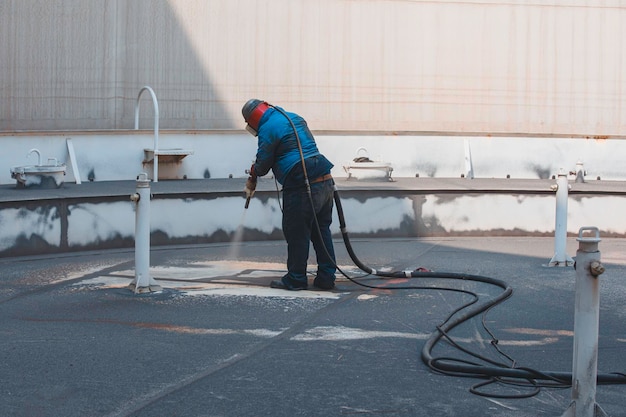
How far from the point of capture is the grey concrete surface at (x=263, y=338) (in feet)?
18.5

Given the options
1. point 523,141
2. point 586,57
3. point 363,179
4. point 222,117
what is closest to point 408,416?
point 363,179

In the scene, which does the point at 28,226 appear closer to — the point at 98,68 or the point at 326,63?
the point at 98,68

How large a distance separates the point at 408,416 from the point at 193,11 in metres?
13.4

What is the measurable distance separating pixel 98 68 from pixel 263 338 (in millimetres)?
11112

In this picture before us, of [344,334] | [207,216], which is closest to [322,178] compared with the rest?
[344,334]

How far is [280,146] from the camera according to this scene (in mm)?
9109

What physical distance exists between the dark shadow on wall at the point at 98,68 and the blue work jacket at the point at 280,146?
8.82 meters

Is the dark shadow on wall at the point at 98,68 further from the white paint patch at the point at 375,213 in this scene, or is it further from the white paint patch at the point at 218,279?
the white paint patch at the point at 218,279

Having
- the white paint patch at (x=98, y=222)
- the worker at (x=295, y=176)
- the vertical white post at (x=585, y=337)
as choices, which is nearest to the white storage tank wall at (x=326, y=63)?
the white paint patch at (x=98, y=222)

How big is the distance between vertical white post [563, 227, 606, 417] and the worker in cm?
415

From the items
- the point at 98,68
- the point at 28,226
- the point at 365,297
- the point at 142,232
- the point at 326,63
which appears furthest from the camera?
the point at 326,63

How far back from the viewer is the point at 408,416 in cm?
540

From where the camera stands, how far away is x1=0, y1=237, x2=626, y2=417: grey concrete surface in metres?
5.64

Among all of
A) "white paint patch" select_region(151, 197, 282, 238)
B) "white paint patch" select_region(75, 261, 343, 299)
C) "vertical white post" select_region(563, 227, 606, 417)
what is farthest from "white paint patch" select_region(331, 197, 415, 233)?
"vertical white post" select_region(563, 227, 606, 417)
